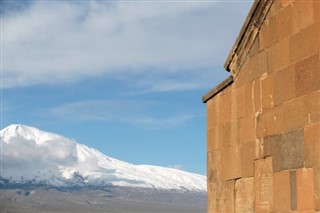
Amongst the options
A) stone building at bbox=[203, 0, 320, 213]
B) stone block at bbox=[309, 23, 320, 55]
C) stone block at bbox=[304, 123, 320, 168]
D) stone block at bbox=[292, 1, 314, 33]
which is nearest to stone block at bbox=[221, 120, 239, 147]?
stone building at bbox=[203, 0, 320, 213]

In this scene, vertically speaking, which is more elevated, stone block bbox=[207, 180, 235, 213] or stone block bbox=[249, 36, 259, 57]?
stone block bbox=[249, 36, 259, 57]

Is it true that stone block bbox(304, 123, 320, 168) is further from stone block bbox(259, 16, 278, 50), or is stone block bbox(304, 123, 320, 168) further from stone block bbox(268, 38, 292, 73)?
stone block bbox(259, 16, 278, 50)

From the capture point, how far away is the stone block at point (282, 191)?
22.5 ft

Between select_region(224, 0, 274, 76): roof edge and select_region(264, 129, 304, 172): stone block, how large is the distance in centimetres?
137

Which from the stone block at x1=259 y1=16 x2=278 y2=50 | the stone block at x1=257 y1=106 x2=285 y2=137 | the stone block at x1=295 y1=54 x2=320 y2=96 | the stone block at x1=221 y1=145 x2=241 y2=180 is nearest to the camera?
the stone block at x1=295 y1=54 x2=320 y2=96

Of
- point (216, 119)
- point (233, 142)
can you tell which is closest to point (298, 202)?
point (233, 142)

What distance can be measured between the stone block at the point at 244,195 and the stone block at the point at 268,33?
1.81 meters

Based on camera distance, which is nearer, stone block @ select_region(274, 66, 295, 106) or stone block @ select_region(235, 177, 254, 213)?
stone block @ select_region(274, 66, 295, 106)

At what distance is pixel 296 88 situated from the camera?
22.6ft

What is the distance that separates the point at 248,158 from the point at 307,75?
159 centimetres

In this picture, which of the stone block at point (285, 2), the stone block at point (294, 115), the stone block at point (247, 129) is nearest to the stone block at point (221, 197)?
the stone block at point (247, 129)

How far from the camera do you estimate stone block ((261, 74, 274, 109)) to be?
7.38 metres

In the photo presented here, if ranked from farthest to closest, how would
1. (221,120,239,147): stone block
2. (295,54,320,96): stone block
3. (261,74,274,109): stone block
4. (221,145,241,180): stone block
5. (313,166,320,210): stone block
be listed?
(221,120,239,147): stone block → (221,145,241,180): stone block → (261,74,274,109): stone block → (295,54,320,96): stone block → (313,166,320,210): stone block

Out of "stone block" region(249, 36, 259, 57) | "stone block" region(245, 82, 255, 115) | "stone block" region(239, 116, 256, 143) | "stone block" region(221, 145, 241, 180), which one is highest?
"stone block" region(249, 36, 259, 57)
